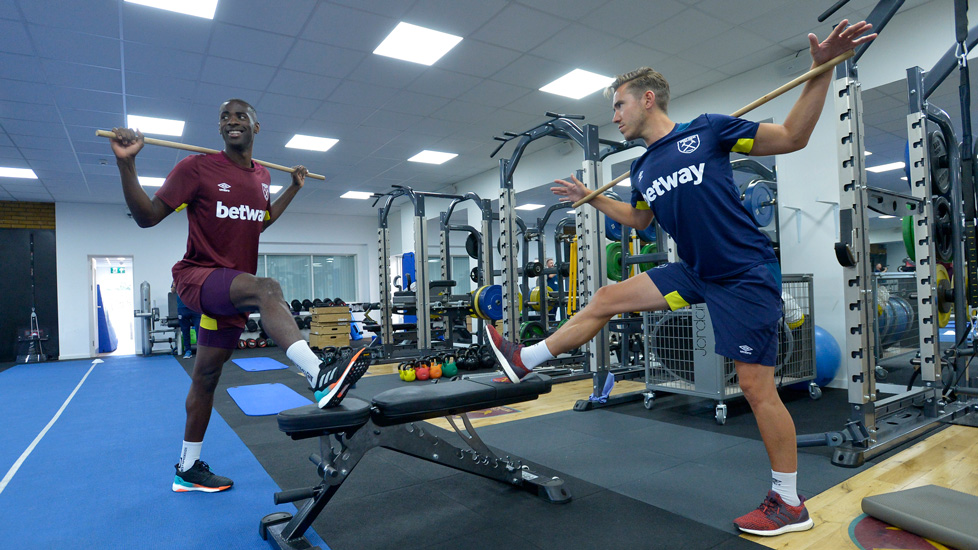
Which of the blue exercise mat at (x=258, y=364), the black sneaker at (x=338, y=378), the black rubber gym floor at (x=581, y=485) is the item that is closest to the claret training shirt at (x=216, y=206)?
the black sneaker at (x=338, y=378)

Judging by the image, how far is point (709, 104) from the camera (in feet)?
17.6

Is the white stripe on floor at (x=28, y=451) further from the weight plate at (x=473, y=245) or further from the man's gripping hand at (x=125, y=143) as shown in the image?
the weight plate at (x=473, y=245)

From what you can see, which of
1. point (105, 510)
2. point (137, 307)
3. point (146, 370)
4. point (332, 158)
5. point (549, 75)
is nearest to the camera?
point (105, 510)

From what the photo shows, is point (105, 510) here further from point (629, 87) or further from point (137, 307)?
point (137, 307)

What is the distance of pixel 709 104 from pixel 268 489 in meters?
5.27

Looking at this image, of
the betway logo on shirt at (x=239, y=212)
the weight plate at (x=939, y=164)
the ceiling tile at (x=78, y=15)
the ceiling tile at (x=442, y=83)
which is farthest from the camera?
the ceiling tile at (x=442, y=83)

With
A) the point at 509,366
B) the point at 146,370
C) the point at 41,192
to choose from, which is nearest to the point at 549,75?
the point at 509,366

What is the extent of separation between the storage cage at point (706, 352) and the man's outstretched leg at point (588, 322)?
142 centimetres

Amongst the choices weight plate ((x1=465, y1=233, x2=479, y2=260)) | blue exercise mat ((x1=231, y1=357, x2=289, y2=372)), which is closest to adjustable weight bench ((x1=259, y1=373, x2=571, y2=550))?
weight plate ((x1=465, y1=233, x2=479, y2=260))

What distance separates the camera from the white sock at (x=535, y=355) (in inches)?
68.8

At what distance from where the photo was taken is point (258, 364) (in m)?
6.73

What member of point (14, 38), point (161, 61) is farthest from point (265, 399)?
point (14, 38)

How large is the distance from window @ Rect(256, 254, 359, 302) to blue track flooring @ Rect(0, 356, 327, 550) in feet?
23.4

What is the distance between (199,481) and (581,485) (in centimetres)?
148
